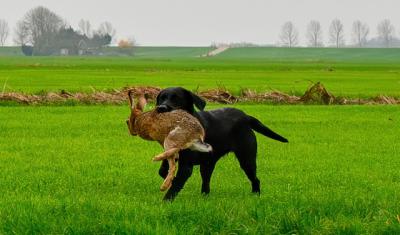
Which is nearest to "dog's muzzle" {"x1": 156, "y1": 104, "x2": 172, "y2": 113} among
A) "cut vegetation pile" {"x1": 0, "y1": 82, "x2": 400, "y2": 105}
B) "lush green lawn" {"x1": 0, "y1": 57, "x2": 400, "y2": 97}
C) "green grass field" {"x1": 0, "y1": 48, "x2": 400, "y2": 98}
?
"cut vegetation pile" {"x1": 0, "y1": 82, "x2": 400, "y2": 105}

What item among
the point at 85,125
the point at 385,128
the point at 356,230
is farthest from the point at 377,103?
the point at 356,230

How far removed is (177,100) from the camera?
8.73m

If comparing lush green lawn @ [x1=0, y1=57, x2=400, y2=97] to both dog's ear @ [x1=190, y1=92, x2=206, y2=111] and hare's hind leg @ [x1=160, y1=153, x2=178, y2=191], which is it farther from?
hare's hind leg @ [x1=160, y1=153, x2=178, y2=191]

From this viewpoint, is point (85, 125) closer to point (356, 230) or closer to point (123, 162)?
point (123, 162)

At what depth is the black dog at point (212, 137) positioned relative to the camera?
8.66 metres

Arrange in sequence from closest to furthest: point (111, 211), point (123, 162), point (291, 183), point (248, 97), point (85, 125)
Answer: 1. point (111, 211)
2. point (291, 183)
3. point (123, 162)
4. point (85, 125)
5. point (248, 97)

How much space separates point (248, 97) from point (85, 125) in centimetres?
1091

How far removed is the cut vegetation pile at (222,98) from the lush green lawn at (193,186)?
25.4 feet

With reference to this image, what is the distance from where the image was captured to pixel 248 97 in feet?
95.9

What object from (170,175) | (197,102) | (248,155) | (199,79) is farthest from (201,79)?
(170,175)

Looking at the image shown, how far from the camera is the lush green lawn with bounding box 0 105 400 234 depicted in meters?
7.58

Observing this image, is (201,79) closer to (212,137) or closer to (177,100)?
(212,137)

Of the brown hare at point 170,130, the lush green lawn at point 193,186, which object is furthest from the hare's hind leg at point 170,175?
the lush green lawn at point 193,186

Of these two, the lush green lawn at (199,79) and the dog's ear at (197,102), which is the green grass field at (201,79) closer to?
the lush green lawn at (199,79)
